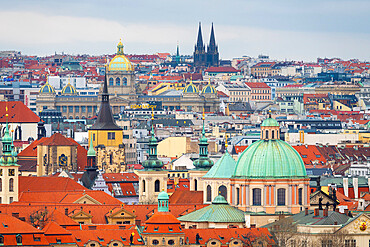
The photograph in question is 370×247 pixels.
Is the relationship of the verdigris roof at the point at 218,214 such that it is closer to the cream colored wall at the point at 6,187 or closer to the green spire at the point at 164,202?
the green spire at the point at 164,202

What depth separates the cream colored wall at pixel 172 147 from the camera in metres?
159

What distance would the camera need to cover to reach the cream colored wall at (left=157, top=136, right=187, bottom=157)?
15938cm

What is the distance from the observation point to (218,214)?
3479 inches

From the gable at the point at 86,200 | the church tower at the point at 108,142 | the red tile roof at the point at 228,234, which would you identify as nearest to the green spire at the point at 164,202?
the red tile roof at the point at 228,234

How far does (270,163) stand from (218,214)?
351 cm

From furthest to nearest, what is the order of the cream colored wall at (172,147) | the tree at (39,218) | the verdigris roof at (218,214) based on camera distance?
the cream colored wall at (172,147) < the verdigris roof at (218,214) < the tree at (39,218)

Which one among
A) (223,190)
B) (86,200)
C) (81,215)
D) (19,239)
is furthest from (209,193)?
(19,239)

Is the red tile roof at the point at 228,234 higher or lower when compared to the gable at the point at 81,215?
higher

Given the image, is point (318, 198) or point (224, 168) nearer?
point (318, 198)

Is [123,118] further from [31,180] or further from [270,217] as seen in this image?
[270,217]

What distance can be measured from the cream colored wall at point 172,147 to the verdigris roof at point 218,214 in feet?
226

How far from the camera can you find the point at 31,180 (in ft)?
378

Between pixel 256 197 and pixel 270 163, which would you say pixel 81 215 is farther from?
pixel 270 163

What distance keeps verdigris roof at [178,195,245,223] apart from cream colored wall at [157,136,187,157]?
68.9 metres
